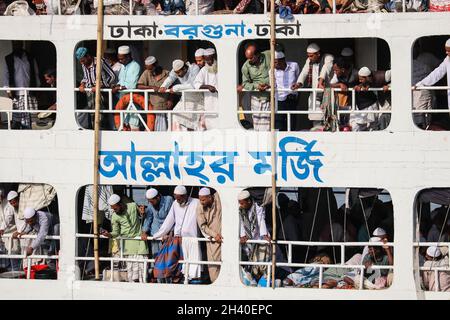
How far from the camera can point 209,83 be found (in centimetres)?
1734

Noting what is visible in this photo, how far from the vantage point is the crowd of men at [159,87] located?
56.8 ft

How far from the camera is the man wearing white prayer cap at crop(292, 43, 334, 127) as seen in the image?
55.5 ft

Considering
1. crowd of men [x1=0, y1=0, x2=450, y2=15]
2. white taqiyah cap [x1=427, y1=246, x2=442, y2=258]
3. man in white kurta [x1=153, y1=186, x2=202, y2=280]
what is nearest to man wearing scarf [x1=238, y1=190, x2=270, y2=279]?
man in white kurta [x1=153, y1=186, x2=202, y2=280]

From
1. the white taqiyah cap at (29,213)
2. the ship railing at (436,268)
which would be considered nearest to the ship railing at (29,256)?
the white taqiyah cap at (29,213)

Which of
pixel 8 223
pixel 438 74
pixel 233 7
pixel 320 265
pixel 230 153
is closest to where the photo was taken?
pixel 438 74

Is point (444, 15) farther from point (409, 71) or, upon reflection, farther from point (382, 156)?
point (382, 156)

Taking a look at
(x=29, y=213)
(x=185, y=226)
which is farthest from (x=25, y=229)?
(x=185, y=226)

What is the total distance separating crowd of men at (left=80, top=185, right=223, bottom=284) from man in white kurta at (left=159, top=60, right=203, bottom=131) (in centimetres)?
90

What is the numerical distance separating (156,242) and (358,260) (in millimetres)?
2737

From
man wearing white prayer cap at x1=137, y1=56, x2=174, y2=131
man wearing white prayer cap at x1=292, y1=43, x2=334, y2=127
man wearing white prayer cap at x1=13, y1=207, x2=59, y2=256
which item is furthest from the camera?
man wearing white prayer cap at x1=13, y1=207, x2=59, y2=256

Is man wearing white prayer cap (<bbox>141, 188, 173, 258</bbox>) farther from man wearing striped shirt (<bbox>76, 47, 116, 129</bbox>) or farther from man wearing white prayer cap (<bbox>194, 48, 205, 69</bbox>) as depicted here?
man wearing white prayer cap (<bbox>194, 48, 205, 69</bbox>)

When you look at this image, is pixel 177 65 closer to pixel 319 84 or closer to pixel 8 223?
pixel 319 84

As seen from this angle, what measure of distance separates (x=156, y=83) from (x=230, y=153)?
1.43 m

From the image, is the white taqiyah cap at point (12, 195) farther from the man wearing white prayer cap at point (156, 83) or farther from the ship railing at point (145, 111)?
the man wearing white prayer cap at point (156, 83)
